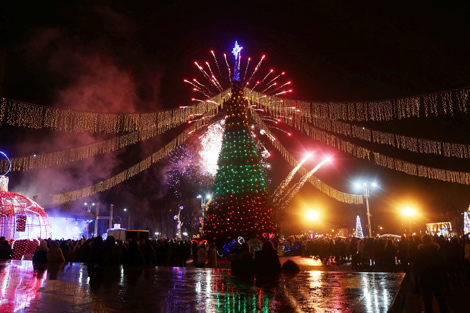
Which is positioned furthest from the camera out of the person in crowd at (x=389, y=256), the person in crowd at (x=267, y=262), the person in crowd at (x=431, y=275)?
the person in crowd at (x=389, y=256)

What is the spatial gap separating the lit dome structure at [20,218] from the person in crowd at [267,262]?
15651mm

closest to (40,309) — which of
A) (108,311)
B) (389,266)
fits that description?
(108,311)

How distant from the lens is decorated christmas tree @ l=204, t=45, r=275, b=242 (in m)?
22.2

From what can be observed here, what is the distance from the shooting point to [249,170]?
75.6ft

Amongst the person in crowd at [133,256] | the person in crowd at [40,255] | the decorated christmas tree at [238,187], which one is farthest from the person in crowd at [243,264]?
the decorated christmas tree at [238,187]

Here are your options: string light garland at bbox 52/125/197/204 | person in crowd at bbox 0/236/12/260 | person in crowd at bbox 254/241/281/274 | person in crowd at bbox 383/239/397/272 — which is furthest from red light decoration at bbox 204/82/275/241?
person in crowd at bbox 254/241/281/274

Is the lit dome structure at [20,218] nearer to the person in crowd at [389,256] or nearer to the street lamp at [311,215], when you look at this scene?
the person in crowd at [389,256]

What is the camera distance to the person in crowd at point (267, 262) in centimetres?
1017

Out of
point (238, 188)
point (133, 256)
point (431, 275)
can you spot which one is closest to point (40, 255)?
point (133, 256)

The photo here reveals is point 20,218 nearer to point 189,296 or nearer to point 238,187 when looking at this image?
point 238,187

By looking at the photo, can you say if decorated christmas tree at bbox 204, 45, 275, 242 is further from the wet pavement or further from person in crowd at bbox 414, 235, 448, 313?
person in crowd at bbox 414, 235, 448, 313

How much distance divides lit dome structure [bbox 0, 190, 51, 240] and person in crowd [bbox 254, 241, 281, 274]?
1565 cm

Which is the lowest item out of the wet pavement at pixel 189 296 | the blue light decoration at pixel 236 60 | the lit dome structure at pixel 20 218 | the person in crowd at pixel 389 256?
the person in crowd at pixel 389 256

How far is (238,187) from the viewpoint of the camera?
22734 millimetres
